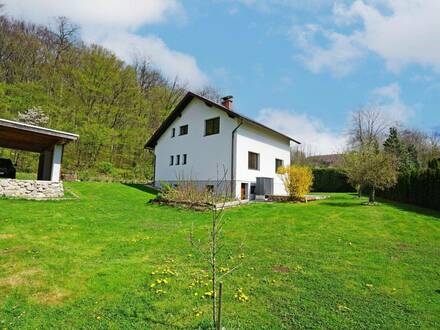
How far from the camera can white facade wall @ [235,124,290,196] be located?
58.8 ft

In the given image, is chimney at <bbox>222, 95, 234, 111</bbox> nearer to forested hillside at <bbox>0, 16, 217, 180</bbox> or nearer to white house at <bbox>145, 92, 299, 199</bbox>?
white house at <bbox>145, 92, 299, 199</bbox>

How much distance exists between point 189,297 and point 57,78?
2901 cm

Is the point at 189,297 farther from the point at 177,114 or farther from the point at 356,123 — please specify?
the point at 356,123

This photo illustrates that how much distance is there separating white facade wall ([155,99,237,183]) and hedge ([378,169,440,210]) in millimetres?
11409

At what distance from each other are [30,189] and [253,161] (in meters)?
13.1

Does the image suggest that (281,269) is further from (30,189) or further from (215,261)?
(30,189)

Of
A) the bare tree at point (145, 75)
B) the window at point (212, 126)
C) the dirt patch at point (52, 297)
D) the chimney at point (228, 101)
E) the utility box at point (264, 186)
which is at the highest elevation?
the bare tree at point (145, 75)

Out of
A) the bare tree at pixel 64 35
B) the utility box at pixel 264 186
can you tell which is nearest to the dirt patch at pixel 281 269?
the utility box at pixel 264 186

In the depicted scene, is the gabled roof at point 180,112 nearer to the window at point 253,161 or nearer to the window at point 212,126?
the window at point 212,126

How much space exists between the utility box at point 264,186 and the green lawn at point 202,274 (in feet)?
27.9

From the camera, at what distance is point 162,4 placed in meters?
9.45

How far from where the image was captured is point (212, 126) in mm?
19328

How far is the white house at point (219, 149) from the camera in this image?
58.6 ft

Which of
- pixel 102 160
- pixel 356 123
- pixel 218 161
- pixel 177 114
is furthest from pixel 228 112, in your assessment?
pixel 356 123
